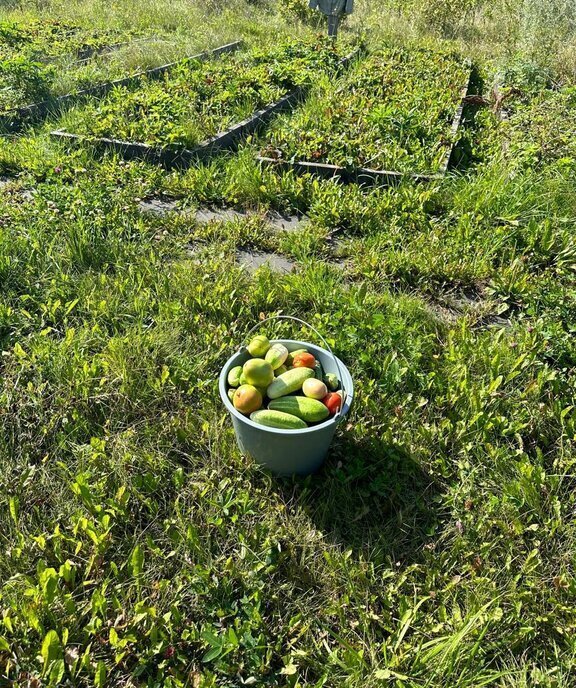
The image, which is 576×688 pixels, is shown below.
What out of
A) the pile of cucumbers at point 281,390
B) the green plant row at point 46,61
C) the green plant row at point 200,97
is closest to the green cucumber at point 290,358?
the pile of cucumbers at point 281,390

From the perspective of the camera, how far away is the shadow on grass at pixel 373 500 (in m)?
2.25

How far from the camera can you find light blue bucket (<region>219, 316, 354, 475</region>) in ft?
7.10

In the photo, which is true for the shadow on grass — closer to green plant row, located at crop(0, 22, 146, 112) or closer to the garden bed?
the garden bed

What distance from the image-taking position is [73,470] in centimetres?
247

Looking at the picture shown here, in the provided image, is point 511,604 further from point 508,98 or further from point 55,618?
point 508,98

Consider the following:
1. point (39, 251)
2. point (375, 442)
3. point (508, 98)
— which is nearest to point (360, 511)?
point (375, 442)

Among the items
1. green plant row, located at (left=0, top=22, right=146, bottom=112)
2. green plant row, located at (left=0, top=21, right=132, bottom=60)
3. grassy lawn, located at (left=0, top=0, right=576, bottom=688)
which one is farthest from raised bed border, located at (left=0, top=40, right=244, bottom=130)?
green plant row, located at (left=0, top=21, right=132, bottom=60)

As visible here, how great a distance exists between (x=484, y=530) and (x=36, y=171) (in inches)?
193

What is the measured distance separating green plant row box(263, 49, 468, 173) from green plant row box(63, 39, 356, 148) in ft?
1.98

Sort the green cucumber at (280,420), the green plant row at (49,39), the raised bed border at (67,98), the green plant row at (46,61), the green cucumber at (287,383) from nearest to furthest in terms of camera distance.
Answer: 1. the green cucumber at (280,420)
2. the green cucumber at (287,383)
3. the raised bed border at (67,98)
4. the green plant row at (46,61)
5. the green plant row at (49,39)

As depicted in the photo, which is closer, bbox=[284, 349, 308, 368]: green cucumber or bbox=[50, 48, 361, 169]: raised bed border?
bbox=[284, 349, 308, 368]: green cucumber

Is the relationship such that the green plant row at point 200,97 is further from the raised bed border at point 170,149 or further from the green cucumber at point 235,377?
the green cucumber at point 235,377

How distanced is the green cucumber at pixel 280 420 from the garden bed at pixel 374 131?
128 inches

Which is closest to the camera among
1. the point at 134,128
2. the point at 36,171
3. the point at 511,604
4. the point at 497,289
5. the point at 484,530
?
the point at 511,604
